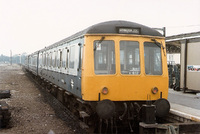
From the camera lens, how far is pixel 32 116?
9742mm

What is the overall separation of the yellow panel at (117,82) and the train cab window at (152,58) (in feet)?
0.47

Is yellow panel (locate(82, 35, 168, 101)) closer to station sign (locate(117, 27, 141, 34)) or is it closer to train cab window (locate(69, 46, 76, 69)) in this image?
station sign (locate(117, 27, 141, 34))

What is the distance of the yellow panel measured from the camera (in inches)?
268

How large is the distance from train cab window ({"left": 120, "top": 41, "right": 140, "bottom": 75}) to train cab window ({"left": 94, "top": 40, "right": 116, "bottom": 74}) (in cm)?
26

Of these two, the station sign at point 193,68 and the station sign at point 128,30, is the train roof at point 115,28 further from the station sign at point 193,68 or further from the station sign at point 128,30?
the station sign at point 193,68

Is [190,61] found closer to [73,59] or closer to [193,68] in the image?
[193,68]

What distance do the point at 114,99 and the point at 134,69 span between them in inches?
39.0

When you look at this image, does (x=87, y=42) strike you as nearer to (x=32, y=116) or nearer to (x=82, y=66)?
(x=82, y=66)

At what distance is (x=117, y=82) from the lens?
6.91 metres

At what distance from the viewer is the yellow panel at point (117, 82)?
6.81 m

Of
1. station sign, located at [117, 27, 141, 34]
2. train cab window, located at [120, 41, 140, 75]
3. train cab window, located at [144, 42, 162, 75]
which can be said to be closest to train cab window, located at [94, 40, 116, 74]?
train cab window, located at [120, 41, 140, 75]

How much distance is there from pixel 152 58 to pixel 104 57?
140 cm

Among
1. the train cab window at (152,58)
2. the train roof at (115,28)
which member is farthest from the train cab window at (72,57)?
the train cab window at (152,58)

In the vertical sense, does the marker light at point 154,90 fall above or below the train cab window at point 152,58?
below
